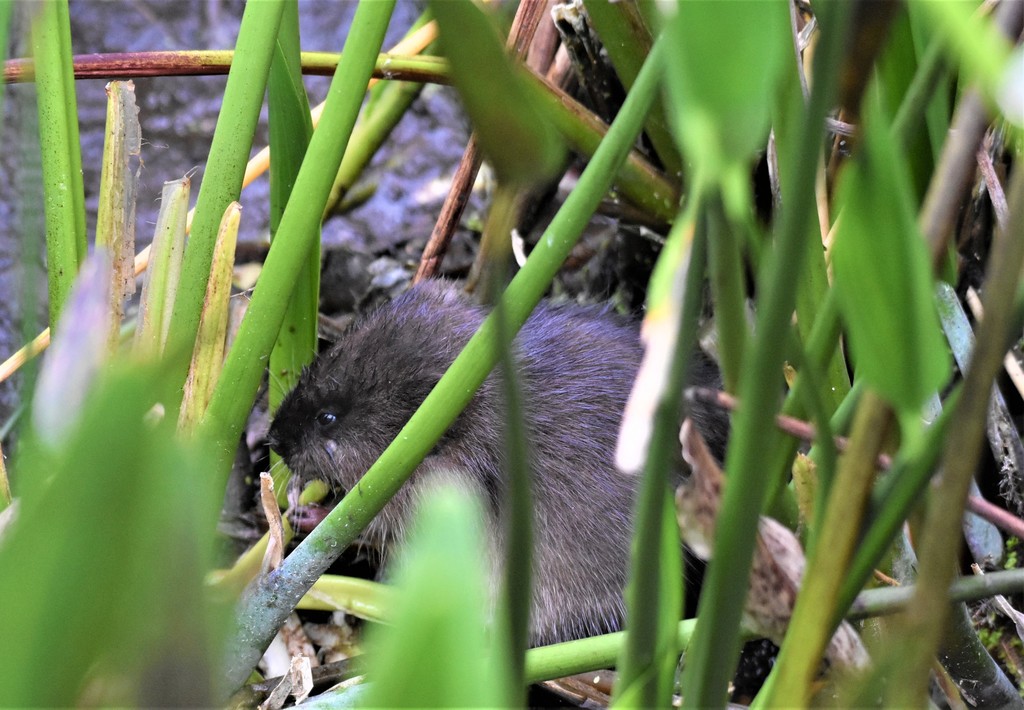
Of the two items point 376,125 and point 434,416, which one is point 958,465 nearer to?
point 434,416

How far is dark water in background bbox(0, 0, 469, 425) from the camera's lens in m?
2.37

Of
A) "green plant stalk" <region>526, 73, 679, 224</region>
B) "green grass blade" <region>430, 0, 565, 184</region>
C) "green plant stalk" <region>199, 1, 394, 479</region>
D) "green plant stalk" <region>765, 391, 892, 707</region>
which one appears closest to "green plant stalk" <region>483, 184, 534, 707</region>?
"green grass blade" <region>430, 0, 565, 184</region>

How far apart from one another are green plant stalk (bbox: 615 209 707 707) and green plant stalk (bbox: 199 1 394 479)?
619 millimetres

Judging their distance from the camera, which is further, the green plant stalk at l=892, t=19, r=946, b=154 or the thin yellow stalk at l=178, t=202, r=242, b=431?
the thin yellow stalk at l=178, t=202, r=242, b=431

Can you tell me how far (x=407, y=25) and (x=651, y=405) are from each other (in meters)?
2.48

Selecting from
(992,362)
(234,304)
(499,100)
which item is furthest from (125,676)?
(234,304)

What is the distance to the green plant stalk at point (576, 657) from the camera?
968 mm

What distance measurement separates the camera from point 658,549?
2.06 ft

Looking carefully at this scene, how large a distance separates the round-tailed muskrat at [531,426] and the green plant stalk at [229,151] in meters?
0.48

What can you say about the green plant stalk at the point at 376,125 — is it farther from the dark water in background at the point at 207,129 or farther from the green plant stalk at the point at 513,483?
the green plant stalk at the point at 513,483

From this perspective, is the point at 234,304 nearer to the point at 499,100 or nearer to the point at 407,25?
the point at 407,25

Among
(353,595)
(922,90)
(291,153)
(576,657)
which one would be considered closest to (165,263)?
(291,153)

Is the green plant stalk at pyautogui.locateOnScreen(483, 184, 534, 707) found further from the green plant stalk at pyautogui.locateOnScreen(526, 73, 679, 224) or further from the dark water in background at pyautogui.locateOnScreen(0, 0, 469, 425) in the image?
the dark water in background at pyautogui.locateOnScreen(0, 0, 469, 425)

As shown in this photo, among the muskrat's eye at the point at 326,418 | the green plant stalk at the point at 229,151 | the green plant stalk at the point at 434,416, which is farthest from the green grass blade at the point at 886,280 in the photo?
the muskrat's eye at the point at 326,418
